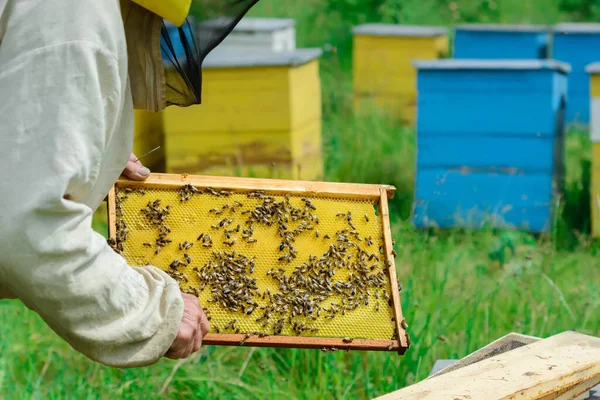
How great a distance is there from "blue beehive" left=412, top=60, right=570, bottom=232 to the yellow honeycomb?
3264mm

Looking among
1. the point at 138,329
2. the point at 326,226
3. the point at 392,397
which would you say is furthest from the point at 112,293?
the point at 326,226

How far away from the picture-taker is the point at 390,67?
9.40 meters

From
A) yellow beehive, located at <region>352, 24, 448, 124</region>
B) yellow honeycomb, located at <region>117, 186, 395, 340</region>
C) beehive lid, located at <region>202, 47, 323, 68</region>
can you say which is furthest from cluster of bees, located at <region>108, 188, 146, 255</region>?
yellow beehive, located at <region>352, 24, 448, 124</region>

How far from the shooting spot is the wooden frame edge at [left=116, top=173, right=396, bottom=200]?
9.91 feet

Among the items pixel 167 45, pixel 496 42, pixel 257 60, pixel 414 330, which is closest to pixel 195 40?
pixel 167 45

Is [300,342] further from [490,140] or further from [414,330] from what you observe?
[490,140]

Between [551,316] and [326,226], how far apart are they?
5.30 ft

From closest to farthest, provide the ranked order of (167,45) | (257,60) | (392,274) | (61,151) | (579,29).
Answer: (61,151)
(167,45)
(392,274)
(257,60)
(579,29)

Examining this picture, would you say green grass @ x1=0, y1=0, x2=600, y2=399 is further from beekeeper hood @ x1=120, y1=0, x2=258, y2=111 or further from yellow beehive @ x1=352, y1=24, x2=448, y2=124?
yellow beehive @ x1=352, y1=24, x2=448, y2=124

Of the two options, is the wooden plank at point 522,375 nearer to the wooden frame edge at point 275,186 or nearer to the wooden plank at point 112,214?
the wooden frame edge at point 275,186

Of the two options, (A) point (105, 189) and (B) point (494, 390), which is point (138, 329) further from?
(B) point (494, 390)

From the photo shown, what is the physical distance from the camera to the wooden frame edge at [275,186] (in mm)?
3021

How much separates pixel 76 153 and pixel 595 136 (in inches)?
190

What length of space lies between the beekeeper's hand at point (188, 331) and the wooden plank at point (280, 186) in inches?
33.5
